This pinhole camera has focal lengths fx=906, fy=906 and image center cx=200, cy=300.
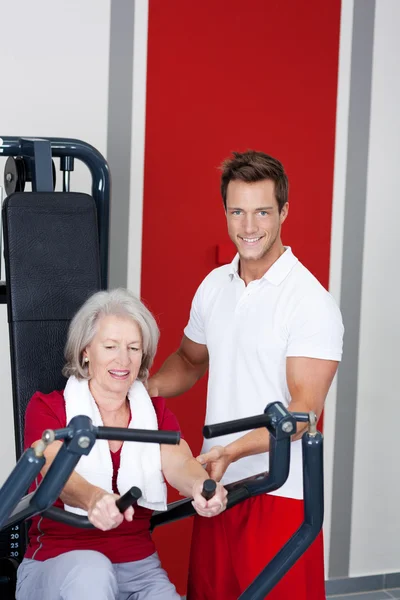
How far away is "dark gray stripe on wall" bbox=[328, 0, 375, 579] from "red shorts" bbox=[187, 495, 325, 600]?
138cm

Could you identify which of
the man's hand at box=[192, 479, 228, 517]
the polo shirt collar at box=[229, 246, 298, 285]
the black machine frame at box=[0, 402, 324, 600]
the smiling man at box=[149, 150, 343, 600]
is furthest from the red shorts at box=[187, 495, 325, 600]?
the polo shirt collar at box=[229, 246, 298, 285]

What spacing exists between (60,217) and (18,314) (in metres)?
0.28

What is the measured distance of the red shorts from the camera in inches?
91.7

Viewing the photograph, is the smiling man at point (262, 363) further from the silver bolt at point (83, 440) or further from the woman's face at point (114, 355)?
the silver bolt at point (83, 440)

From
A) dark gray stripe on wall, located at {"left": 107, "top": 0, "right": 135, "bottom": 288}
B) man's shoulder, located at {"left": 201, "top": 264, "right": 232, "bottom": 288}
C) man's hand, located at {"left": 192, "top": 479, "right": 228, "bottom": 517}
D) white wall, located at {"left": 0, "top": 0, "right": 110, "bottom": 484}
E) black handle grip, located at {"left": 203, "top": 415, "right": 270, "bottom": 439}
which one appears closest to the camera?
black handle grip, located at {"left": 203, "top": 415, "right": 270, "bottom": 439}

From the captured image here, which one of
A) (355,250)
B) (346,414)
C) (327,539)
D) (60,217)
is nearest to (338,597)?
(327,539)

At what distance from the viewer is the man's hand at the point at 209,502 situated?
1898mm

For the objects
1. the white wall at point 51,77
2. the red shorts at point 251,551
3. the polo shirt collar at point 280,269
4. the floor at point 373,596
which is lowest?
the floor at point 373,596

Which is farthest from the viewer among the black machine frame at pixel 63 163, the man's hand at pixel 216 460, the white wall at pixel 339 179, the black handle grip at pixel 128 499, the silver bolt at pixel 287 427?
the white wall at pixel 339 179

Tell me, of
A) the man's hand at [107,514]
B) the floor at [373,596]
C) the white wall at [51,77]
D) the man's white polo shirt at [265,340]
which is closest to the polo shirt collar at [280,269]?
the man's white polo shirt at [265,340]

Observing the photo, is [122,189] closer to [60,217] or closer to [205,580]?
[60,217]

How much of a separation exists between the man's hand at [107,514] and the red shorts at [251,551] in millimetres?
704

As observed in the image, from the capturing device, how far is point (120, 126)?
3.30 m

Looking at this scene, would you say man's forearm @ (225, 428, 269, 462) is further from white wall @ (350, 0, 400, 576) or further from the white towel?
white wall @ (350, 0, 400, 576)
